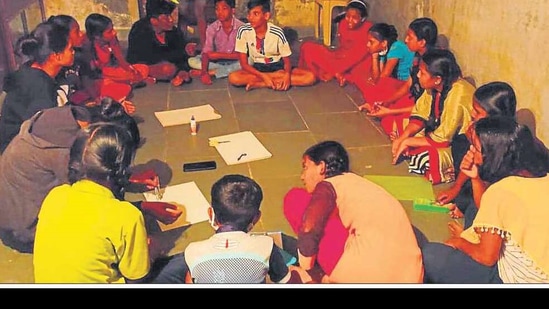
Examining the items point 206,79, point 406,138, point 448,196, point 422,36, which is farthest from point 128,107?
point 448,196

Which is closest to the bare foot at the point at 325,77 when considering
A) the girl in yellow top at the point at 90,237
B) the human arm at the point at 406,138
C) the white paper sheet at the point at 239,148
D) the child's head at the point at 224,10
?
the child's head at the point at 224,10

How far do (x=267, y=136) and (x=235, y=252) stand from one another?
45.8 inches

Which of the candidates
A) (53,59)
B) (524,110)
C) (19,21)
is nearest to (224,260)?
(53,59)

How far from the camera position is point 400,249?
1841mm

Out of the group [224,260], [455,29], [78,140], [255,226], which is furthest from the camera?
[455,29]

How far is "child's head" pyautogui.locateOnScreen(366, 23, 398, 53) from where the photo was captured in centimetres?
337

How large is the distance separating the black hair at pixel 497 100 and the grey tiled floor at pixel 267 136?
37cm

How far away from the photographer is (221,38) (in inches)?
146

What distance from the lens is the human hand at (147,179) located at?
7.99 ft

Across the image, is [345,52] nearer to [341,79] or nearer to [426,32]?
[341,79]

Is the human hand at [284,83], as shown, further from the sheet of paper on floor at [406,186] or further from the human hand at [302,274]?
the human hand at [302,274]
